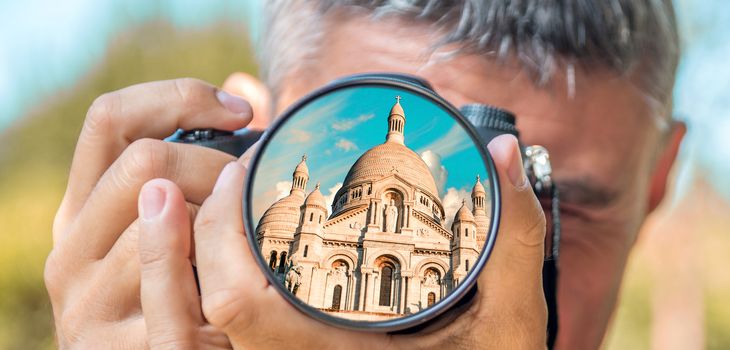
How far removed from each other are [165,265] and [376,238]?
0.22 meters

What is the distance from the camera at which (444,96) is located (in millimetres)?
890

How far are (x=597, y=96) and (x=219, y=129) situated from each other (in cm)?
64

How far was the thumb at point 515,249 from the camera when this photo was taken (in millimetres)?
535

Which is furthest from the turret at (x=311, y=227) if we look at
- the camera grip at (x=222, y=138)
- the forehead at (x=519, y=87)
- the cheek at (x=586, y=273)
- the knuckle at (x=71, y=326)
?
the cheek at (x=586, y=273)

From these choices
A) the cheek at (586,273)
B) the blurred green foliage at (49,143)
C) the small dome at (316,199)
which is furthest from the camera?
the blurred green foliage at (49,143)

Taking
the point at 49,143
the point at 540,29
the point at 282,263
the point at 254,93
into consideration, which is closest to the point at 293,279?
the point at 282,263

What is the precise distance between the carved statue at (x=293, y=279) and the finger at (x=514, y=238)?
0.19 meters

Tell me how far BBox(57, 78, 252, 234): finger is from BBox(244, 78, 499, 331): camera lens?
10.2 inches

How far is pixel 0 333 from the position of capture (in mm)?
3799

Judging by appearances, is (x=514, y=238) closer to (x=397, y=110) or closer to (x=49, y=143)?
(x=397, y=110)

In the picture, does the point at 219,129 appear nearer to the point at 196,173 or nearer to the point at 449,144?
the point at 196,173

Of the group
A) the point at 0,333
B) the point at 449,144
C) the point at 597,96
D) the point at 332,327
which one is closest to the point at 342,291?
the point at 332,327

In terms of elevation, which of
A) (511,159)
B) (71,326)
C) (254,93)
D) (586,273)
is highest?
(254,93)

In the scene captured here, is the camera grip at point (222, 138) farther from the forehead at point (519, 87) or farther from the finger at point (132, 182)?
the forehead at point (519, 87)
